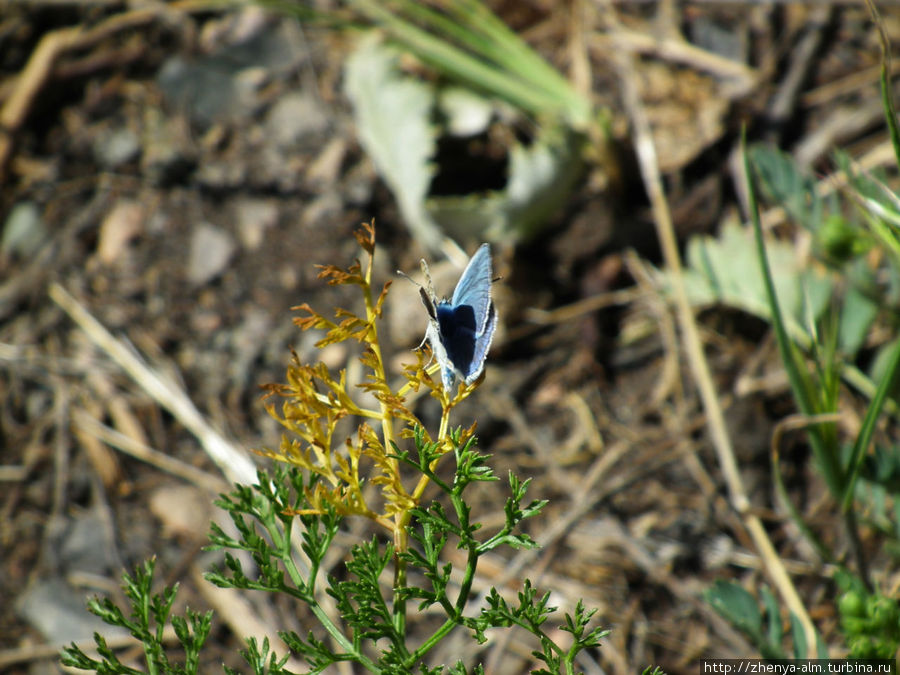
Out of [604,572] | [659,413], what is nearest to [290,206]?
[659,413]

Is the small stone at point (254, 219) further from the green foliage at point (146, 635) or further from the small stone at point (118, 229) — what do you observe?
the green foliage at point (146, 635)

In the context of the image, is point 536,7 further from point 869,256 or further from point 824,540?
point 824,540

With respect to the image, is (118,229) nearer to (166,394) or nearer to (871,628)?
(166,394)

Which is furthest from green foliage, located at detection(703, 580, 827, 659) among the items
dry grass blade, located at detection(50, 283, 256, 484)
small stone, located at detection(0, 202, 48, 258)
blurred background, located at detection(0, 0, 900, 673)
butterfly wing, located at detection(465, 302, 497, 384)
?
small stone, located at detection(0, 202, 48, 258)

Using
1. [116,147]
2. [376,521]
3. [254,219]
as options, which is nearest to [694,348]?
Result: [376,521]

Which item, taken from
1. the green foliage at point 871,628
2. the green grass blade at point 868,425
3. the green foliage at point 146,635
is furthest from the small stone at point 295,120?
the green foliage at point 871,628

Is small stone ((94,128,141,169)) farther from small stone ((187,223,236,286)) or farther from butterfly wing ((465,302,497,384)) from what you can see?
butterfly wing ((465,302,497,384))
